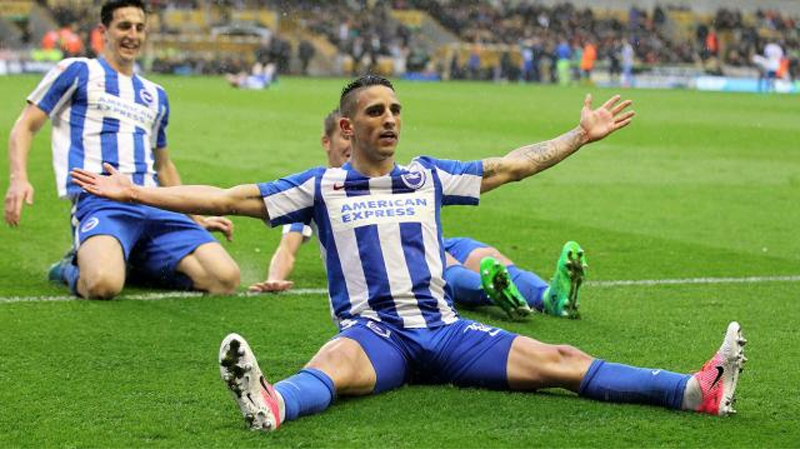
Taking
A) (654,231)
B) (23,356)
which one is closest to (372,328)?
(23,356)

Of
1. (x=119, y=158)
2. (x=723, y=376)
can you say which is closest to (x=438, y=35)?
(x=119, y=158)

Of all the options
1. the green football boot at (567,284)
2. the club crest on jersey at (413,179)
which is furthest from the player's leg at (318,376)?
the green football boot at (567,284)

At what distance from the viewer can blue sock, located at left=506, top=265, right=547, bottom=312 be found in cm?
765

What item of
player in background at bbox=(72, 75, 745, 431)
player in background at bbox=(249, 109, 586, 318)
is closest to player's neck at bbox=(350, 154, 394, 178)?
player in background at bbox=(72, 75, 745, 431)

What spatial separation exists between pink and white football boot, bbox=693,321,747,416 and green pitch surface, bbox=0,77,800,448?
0.19 ft

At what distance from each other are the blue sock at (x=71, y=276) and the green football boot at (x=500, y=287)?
96.9 inches

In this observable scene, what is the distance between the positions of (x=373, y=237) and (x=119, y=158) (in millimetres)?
3407

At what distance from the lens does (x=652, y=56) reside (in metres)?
59.8

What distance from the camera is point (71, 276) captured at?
8.18 meters

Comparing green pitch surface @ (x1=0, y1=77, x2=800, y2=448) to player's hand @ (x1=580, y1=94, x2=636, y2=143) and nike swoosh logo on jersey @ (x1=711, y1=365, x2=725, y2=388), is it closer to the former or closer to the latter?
nike swoosh logo on jersey @ (x1=711, y1=365, x2=725, y2=388)

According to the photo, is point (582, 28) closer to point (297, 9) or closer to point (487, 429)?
point (297, 9)

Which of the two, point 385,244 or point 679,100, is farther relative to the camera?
point 679,100

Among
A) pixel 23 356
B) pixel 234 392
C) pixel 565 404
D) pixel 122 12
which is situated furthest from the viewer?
pixel 122 12

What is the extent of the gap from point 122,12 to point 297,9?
170ft
